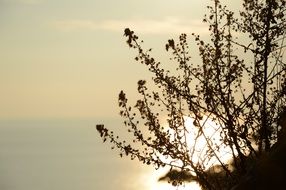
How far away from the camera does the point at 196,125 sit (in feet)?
→ 39.7

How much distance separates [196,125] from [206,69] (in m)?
1.60

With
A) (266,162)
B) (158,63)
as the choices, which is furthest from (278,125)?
(266,162)

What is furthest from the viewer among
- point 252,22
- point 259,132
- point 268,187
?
point 252,22

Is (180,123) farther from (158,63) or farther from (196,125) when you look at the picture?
(158,63)

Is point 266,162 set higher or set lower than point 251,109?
lower

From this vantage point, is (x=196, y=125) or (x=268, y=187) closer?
(x=268, y=187)

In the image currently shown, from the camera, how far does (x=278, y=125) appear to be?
1162 centimetres

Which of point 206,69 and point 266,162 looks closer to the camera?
point 266,162

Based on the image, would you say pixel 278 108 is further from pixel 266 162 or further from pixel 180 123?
pixel 266 162

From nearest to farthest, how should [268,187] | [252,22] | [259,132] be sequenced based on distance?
[268,187] → [259,132] → [252,22]

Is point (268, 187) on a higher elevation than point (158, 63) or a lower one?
lower

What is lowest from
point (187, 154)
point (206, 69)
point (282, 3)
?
point (187, 154)

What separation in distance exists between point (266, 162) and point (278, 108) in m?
4.41

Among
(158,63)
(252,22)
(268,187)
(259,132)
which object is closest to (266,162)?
(268,187)
